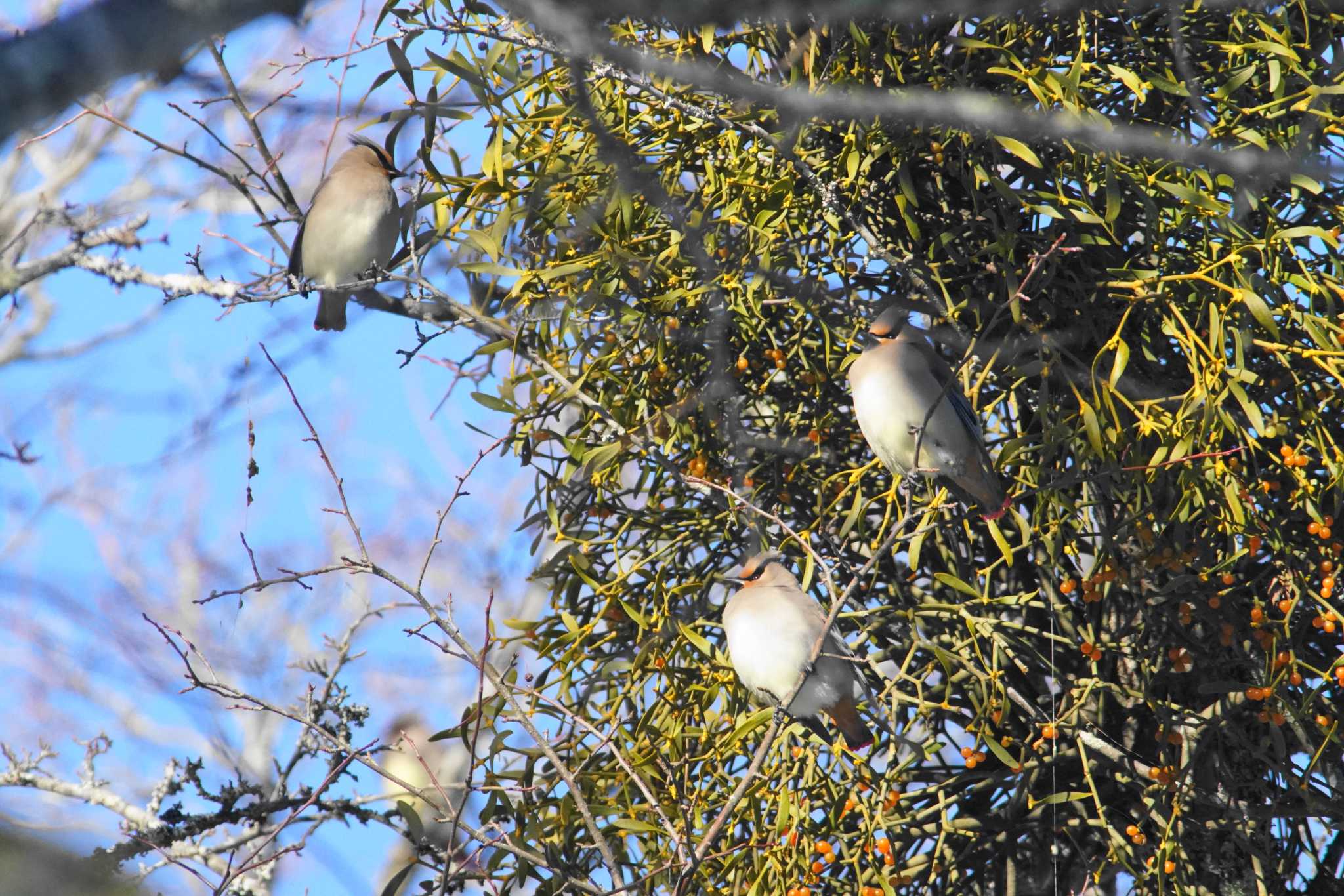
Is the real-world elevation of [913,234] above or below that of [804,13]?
above

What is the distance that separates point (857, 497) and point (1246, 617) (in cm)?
51

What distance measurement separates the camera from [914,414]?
1.70 meters

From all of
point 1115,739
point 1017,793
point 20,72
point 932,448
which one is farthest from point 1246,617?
point 20,72

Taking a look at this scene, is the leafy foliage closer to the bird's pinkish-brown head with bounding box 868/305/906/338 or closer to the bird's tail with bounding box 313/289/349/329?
the bird's pinkish-brown head with bounding box 868/305/906/338

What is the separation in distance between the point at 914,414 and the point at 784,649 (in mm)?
370

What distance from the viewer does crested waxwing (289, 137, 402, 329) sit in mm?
2490

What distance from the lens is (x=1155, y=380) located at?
1.74 metres

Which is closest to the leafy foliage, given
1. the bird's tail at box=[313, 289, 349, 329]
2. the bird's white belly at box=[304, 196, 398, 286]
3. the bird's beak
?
the bird's beak

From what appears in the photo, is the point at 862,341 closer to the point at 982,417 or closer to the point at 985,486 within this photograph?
the point at 982,417

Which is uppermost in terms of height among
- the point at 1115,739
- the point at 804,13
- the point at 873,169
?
the point at 873,169

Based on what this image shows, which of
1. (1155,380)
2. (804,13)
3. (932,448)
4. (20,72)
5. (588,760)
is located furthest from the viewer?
(932,448)

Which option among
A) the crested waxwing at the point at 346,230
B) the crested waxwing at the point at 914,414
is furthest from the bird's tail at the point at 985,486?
the crested waxwing at the point at 346,230

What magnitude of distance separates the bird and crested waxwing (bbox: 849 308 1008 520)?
221 millimetres

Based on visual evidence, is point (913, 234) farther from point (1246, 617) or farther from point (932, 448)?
point (1246, 617)
